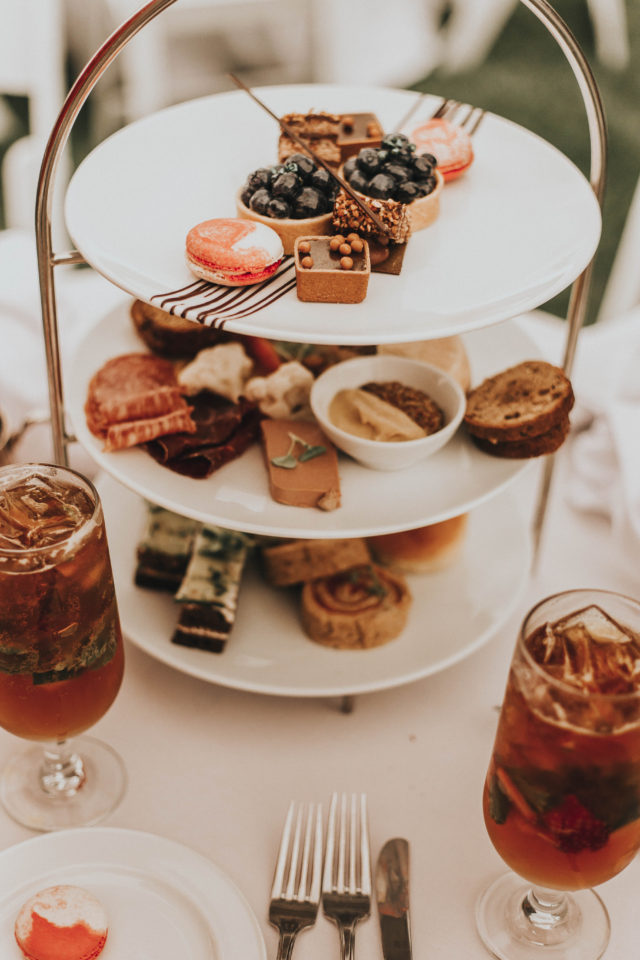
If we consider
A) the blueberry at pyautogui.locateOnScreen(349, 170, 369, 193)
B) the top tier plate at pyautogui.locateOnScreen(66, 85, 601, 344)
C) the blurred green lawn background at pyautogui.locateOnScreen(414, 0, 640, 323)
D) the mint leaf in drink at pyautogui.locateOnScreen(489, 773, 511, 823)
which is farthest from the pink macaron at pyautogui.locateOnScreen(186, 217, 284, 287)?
the blurred green lawn background at pyautogui.locateOnScreen(414, 0, 640, 323)

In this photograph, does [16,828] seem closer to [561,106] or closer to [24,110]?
[24,110]

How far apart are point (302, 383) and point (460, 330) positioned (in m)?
0.43

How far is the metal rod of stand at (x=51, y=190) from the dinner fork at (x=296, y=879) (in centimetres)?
62

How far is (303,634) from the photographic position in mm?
1520

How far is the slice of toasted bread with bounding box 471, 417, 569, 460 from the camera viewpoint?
1.43 m

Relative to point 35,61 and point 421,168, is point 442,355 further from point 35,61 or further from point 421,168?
point 35,61

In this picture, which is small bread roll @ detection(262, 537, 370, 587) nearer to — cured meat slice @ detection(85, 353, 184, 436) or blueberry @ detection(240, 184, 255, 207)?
cured meat slice @ detection(85, 353, 184, 436)

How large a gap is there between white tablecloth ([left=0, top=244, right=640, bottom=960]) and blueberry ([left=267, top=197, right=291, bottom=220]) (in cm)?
71

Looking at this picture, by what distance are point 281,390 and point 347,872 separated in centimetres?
68

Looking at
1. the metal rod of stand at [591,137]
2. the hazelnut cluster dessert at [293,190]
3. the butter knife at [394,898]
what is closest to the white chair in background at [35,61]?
the hazelnut cluster dessert at [293,190]

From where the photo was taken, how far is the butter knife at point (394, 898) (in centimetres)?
115

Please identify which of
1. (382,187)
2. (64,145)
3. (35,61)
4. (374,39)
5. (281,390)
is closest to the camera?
(64,145)

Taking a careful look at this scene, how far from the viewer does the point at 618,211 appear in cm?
388

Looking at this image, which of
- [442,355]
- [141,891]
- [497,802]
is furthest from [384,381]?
[141,891]
